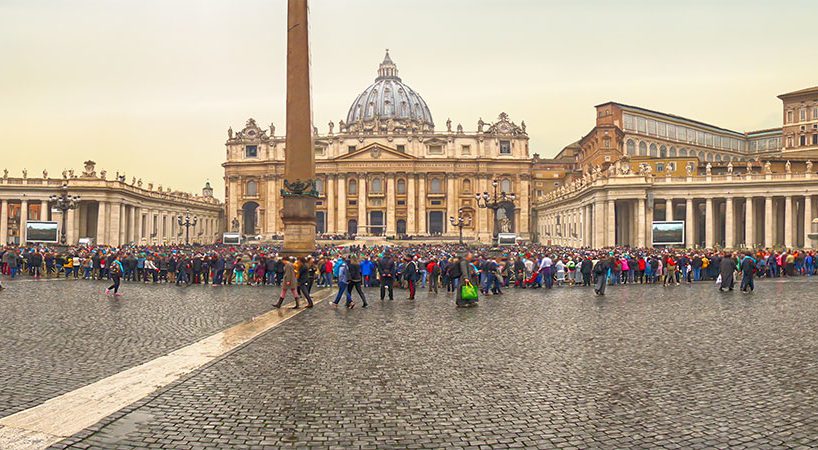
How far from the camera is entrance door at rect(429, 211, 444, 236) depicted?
85.1 metres

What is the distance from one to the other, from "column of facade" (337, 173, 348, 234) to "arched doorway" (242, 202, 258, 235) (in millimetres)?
12335

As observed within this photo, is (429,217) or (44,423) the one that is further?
(429,217)

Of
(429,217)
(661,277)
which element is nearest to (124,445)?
(661,277)

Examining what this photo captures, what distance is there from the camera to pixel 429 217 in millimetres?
85438

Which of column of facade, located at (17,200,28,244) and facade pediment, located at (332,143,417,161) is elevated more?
facade pediment, located at (332,143,417,161)

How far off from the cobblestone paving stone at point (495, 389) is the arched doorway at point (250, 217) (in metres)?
78.4

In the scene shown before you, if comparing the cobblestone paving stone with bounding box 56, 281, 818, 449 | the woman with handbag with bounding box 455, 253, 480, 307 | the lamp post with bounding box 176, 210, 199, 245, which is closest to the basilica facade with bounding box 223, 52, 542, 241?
the lamp post with bounding box 176, 210, 199, 245

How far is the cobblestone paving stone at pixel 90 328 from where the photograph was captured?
23.2 ft

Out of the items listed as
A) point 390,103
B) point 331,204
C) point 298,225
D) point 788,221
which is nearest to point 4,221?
point 331,204

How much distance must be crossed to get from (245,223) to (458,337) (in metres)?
81.7

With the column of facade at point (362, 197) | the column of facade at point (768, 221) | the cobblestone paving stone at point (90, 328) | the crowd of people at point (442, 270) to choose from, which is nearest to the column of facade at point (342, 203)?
the column of facade at point (362, 197)

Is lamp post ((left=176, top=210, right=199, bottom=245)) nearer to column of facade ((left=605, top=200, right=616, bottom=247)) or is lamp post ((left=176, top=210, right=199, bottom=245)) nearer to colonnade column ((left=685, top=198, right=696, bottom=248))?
column of facade ((left=605, top=200, right=616, bottom=247))

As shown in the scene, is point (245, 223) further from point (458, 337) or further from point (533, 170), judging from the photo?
point (458, 337)

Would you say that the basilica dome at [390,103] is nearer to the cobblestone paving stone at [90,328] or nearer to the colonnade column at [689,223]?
the colonnade column at [689,223]
